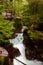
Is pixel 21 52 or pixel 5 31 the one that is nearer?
pixel 5 31

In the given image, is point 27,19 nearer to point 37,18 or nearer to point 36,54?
point 37,18

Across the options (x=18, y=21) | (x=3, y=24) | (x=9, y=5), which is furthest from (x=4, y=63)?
(x=9, y=5)

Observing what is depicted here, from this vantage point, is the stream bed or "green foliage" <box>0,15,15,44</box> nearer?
"green foliage" <box>0,15,15,44</box>

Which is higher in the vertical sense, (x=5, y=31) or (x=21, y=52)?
(x=5, y=31)

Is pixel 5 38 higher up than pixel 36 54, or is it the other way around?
pixel 5 38

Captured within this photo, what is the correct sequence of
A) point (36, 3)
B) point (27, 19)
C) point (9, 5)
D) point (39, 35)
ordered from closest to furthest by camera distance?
point (39, 35) → point (36, 3) → point (27, 19) → point (9, 5)

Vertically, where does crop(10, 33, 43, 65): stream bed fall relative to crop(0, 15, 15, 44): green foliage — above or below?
below

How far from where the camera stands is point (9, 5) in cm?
1177

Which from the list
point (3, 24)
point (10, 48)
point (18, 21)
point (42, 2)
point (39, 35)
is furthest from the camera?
point (18, 21)

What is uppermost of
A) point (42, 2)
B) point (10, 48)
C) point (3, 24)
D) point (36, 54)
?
point (42, 2)

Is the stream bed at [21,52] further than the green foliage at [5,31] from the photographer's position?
Yes

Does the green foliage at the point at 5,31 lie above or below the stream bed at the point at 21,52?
above

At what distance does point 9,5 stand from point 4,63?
8028 millimetres

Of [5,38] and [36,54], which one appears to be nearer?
[5,38]
